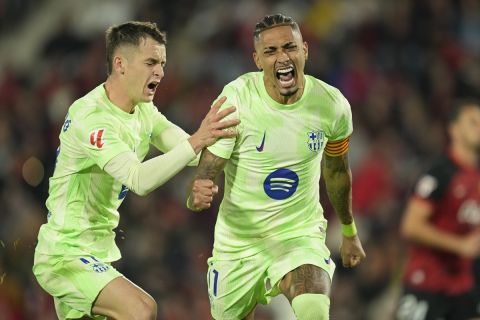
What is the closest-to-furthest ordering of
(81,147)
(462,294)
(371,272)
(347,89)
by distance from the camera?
(81,147), (462,294), (371,272), (347,89)

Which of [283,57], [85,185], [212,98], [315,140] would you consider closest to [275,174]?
[315,140]

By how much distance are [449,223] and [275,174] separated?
176 cm

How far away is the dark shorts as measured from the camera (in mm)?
7660

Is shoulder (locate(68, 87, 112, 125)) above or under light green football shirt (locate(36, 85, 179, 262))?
above

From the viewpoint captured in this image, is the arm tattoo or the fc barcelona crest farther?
the fc barcelona crest

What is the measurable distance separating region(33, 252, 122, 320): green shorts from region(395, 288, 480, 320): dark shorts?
2.16m

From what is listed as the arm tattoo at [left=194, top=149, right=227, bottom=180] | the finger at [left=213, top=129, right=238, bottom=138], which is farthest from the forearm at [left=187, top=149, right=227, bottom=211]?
the finger at [left=213, top=129, right=238, bottom=138]

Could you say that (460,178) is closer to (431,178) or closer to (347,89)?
(431,178)

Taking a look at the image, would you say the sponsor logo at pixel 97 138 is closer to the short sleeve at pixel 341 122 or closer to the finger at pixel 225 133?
the finger at pixel 225 133

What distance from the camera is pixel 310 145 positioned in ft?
21.2

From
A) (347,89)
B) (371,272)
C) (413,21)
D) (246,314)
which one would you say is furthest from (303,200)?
(413,21)

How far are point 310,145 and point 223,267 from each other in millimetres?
830

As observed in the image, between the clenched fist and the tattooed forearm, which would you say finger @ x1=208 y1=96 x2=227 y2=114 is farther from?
the tattooed forearm

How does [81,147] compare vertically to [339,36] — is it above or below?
above
